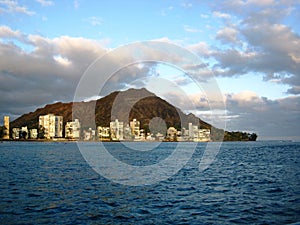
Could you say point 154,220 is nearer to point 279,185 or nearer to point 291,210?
point 291,210

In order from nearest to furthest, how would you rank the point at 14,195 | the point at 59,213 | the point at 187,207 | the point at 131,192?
the point at 59,213 → the point at 187,207 → the point at 14,195 → the point at 131,192

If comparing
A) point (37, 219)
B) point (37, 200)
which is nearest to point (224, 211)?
point (37, 219)

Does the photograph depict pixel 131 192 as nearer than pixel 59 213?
No

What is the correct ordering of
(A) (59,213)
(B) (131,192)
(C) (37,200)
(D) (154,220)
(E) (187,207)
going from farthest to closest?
(B) (131,192) → (C) (37,200) → (E) (187,207) → (A) (59,213) → (D) (154,220)

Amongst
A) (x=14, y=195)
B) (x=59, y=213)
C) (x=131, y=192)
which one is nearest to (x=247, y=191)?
(x=131, y=192)

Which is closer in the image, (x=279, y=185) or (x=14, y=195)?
(x=14, y=195)

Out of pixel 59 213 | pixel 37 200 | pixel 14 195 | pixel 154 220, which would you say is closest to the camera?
pixel 154 220

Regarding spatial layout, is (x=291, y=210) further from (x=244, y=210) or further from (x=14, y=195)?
(x=14, y=195)

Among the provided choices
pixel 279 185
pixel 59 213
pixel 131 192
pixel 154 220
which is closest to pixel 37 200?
pixel 59 213

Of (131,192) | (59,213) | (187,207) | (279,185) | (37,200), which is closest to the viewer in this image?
(59,213)
